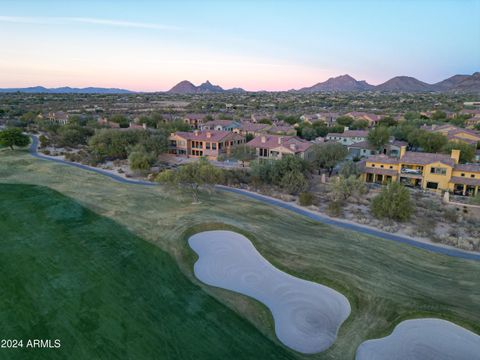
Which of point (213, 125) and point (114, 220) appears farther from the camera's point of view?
point (213, 125)

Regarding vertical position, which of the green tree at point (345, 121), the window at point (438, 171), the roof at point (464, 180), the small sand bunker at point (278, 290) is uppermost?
the green tree at point (345, 121)

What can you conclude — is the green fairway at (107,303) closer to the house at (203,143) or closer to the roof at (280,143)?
the roof at (280,143)

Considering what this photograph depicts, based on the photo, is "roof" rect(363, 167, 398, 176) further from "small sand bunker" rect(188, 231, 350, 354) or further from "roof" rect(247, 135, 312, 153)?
"small sand bunker" rect(188, 231, 350, 354)

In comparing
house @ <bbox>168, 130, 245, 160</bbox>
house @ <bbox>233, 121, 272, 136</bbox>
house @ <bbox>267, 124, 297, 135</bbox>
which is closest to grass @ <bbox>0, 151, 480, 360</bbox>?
house @ <bbox>168, 130, 245, 160</bbox>

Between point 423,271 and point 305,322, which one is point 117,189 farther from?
point 423,271

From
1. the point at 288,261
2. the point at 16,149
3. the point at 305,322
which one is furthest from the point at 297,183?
the point at 16,149

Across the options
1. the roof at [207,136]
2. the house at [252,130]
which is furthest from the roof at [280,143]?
the house at [252,130]
